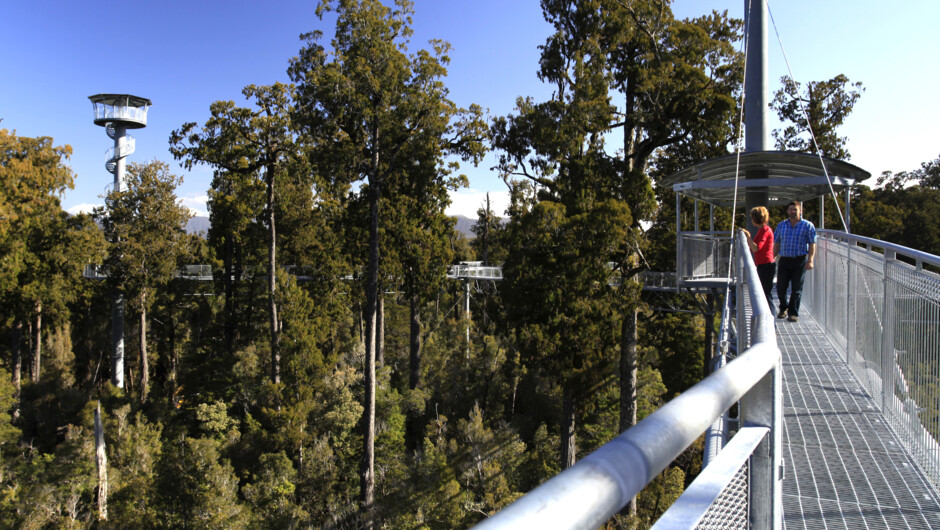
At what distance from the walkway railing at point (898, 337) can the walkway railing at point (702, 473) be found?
7.39 feet

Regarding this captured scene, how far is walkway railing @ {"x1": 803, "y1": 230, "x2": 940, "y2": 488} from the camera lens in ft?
11.8

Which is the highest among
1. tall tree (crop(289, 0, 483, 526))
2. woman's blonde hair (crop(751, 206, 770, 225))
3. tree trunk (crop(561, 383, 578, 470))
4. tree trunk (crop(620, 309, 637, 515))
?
tall tree (crop(289, 0, 483, 526))

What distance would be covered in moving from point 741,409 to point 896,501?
7.66 feet

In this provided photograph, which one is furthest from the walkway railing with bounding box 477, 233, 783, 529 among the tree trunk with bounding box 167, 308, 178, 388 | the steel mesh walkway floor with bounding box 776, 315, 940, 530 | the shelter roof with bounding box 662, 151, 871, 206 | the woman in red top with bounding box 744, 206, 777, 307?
the tree trunk with bounding box 167, 308, 178, 388

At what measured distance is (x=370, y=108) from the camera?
1509 centimetres

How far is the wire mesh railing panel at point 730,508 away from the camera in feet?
3.73

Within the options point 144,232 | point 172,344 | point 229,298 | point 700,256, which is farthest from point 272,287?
point 700,256

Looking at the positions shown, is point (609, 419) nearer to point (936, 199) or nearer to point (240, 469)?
point (240, 469)

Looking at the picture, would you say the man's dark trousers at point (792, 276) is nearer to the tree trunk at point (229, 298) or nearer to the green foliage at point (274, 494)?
the green foliage at point (274, 494)

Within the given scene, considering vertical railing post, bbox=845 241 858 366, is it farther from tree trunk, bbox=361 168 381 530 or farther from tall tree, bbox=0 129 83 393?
tall tree, bbox=0 129 83 393

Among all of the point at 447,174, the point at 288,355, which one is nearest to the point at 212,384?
the point at 288,355

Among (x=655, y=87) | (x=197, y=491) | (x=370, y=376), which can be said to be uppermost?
(x=655, y=87)

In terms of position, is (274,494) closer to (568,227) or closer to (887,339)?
(568,227)

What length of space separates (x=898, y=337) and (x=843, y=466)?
4.28ft
